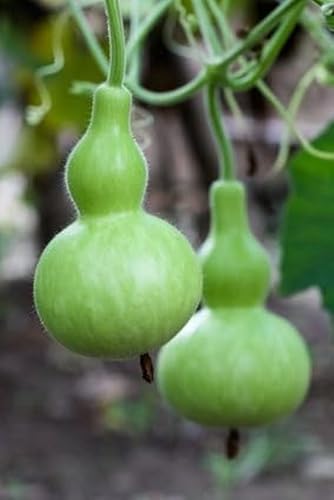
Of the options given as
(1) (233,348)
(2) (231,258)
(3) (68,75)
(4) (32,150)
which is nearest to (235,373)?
(1) (233,348)

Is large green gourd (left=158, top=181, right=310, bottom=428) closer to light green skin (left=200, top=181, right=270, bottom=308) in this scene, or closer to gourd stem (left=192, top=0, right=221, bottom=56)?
light green skin (left=200, top=181, right=270, bottom=308)

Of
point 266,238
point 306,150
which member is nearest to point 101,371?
point 266,238

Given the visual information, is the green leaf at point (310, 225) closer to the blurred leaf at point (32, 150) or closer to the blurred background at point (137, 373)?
the blurred background at point (137, 373)

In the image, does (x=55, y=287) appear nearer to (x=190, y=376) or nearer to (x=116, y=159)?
(x=116, y=159)

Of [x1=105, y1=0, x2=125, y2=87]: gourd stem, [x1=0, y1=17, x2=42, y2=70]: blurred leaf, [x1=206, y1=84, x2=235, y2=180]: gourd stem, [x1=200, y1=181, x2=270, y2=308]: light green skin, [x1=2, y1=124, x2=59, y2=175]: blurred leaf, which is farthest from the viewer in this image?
[x1=2, y1=124, x2=59, y2=175]: blurred leaf

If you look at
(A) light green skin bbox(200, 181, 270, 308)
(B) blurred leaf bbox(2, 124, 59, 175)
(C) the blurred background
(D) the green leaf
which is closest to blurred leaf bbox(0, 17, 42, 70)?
(C) the blurred background

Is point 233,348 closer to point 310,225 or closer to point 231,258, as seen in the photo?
point 231,258

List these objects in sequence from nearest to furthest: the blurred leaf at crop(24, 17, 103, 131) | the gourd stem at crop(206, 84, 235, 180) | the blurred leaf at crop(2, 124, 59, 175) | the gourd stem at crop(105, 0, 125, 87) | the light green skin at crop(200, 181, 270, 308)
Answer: the gourd stem at crop(105, 0, 125, 87) < the gourd stem at crop(206, 84, 235, 180) < the light green skin at crop(200, 181, 270, 308) < the blurred leaf at crop(24, 17, 103, 131) < the blurred leaf at crop(2, 124, 59, 175)

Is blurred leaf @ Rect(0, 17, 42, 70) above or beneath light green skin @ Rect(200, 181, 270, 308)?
above
